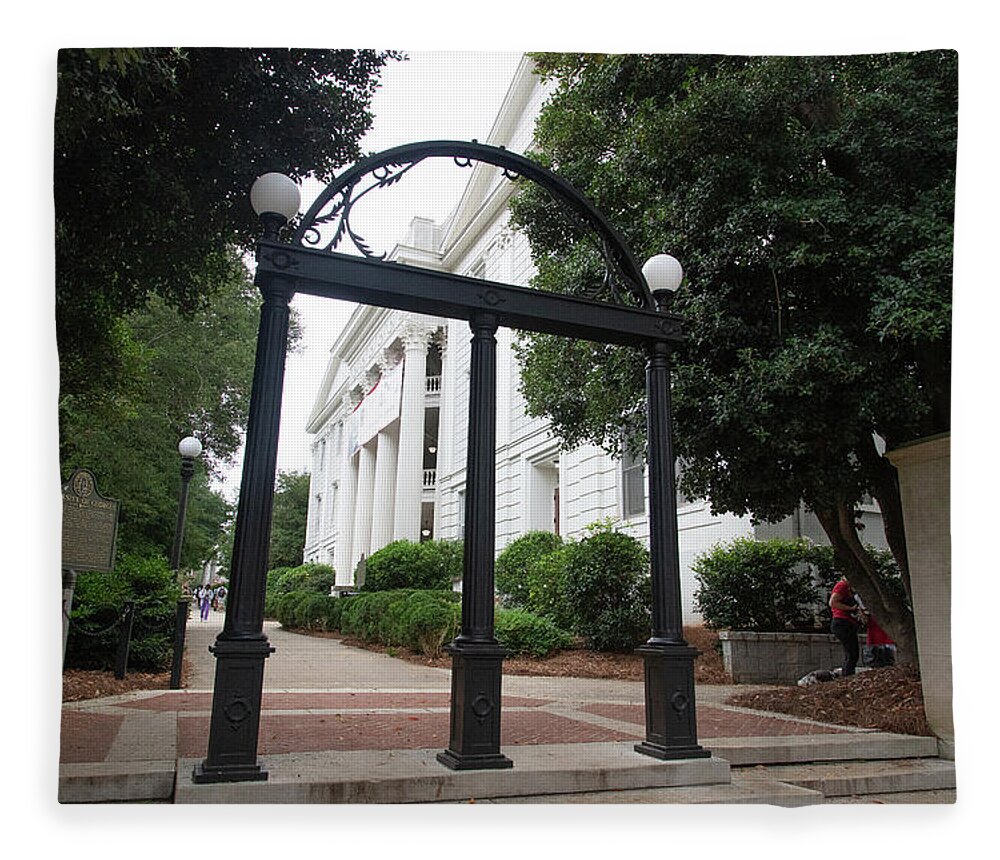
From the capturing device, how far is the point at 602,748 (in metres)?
3.44

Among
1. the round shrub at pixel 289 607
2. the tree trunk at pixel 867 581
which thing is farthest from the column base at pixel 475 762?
the round shrub at pixel 289 607

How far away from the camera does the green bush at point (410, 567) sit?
11.1 metres

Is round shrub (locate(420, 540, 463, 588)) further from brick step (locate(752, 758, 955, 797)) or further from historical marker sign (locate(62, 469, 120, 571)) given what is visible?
brick step (locate(752, 758, 955, 797))

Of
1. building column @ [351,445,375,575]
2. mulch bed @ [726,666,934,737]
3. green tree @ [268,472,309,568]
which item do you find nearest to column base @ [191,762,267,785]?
mulch bed @ [726,666,934,737]

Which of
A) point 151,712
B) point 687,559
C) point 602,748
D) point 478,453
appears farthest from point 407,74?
point 687,559

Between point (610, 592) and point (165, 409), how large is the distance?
5.39 m

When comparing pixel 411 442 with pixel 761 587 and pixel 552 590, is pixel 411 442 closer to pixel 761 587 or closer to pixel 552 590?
pixel 552 590

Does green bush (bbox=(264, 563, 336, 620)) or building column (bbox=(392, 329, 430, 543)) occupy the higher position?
building column (bbox=(392, 329, 430, 543))

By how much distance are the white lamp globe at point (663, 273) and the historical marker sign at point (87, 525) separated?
3.07m

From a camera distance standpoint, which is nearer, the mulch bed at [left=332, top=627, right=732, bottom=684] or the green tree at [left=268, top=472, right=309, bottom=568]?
the mulch bed at [left=332, top=627, right=732, bottom=684]

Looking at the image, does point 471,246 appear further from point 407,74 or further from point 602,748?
point 602,748

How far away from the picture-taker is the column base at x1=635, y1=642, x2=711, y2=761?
3.26m

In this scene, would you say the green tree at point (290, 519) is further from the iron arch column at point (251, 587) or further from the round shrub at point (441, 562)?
the iron arch column at point (251, 587)

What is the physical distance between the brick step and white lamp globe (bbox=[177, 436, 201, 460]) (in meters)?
3.87
